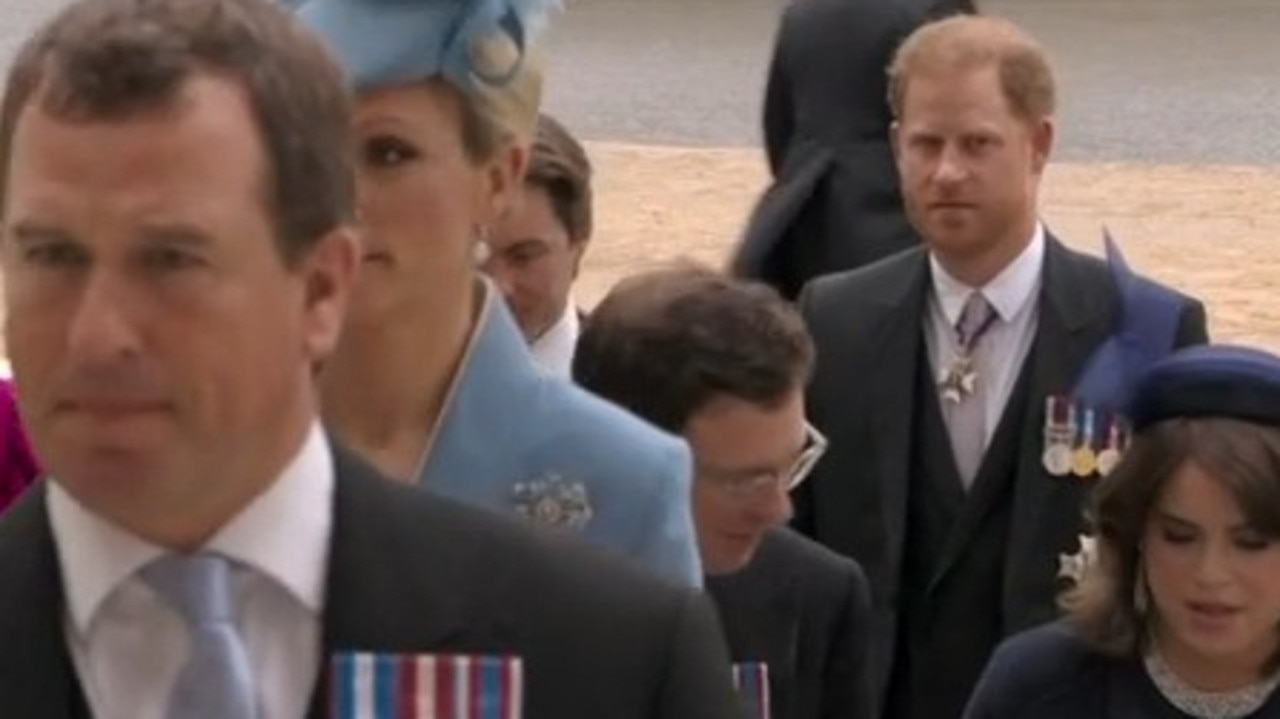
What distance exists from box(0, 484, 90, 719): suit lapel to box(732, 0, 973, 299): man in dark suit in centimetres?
476

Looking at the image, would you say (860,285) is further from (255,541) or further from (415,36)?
(255,541)

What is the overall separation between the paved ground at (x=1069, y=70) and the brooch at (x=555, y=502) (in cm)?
1611

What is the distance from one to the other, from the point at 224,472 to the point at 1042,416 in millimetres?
3835

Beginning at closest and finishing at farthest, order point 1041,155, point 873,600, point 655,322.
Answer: point 655,322 → point 873,600 → point 1041,155

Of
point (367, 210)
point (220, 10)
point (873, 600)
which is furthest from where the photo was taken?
point (873, 600)

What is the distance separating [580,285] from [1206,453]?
10.0m

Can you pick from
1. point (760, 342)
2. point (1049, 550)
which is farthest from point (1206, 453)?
point (1049, 550)

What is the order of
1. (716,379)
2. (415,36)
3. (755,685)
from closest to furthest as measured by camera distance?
(415,36) → (716,379) → (755,685)

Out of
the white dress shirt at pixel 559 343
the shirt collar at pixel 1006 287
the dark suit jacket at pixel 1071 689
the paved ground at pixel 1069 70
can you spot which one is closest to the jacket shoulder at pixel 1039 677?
the dark suit jacket at pixel 1071 689

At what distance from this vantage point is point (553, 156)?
5.67 m

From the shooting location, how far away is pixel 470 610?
2436 mm

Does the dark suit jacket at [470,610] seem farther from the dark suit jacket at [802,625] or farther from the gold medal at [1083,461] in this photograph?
the gold medal at [1083,461]

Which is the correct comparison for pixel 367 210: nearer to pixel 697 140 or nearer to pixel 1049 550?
pixel 1049 550

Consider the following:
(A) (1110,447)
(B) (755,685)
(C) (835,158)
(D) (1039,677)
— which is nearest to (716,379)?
(B) (755,685)
